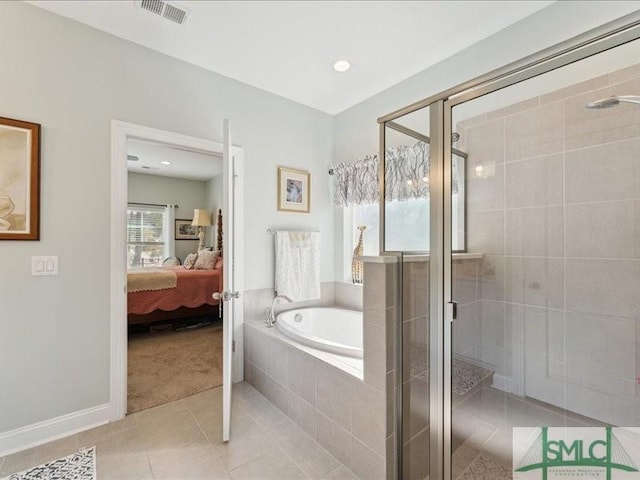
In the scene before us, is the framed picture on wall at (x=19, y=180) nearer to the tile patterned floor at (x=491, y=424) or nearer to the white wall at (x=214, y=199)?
the tile patterned floor at (x=491, y=424)

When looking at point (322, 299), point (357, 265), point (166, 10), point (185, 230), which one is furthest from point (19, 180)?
point (185, 230)

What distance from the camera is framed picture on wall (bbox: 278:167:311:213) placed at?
2.90m

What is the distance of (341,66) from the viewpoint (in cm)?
241

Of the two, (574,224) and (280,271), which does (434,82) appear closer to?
(574,224)

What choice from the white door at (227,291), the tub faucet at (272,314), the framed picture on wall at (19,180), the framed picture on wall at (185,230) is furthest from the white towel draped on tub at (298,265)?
the framed picture on wall at (185,230)

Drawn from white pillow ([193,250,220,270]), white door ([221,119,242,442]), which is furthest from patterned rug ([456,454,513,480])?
white pillow ([193,250,220,270])

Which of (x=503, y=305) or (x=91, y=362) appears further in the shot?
(x=91, y=362)

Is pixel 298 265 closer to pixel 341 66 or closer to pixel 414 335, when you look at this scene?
pixel 414 335

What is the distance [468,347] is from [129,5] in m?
2.68

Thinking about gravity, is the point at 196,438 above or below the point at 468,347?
below

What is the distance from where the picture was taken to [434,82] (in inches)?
94.6

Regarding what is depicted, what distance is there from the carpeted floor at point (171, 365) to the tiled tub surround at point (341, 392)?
0.72 m

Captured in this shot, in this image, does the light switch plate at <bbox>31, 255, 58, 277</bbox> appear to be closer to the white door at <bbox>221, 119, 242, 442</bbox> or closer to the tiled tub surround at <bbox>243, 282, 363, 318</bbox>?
the white door at <bbox>221, 119, 242, 442</bbox>

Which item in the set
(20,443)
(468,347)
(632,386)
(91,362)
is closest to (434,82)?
(468,347)
